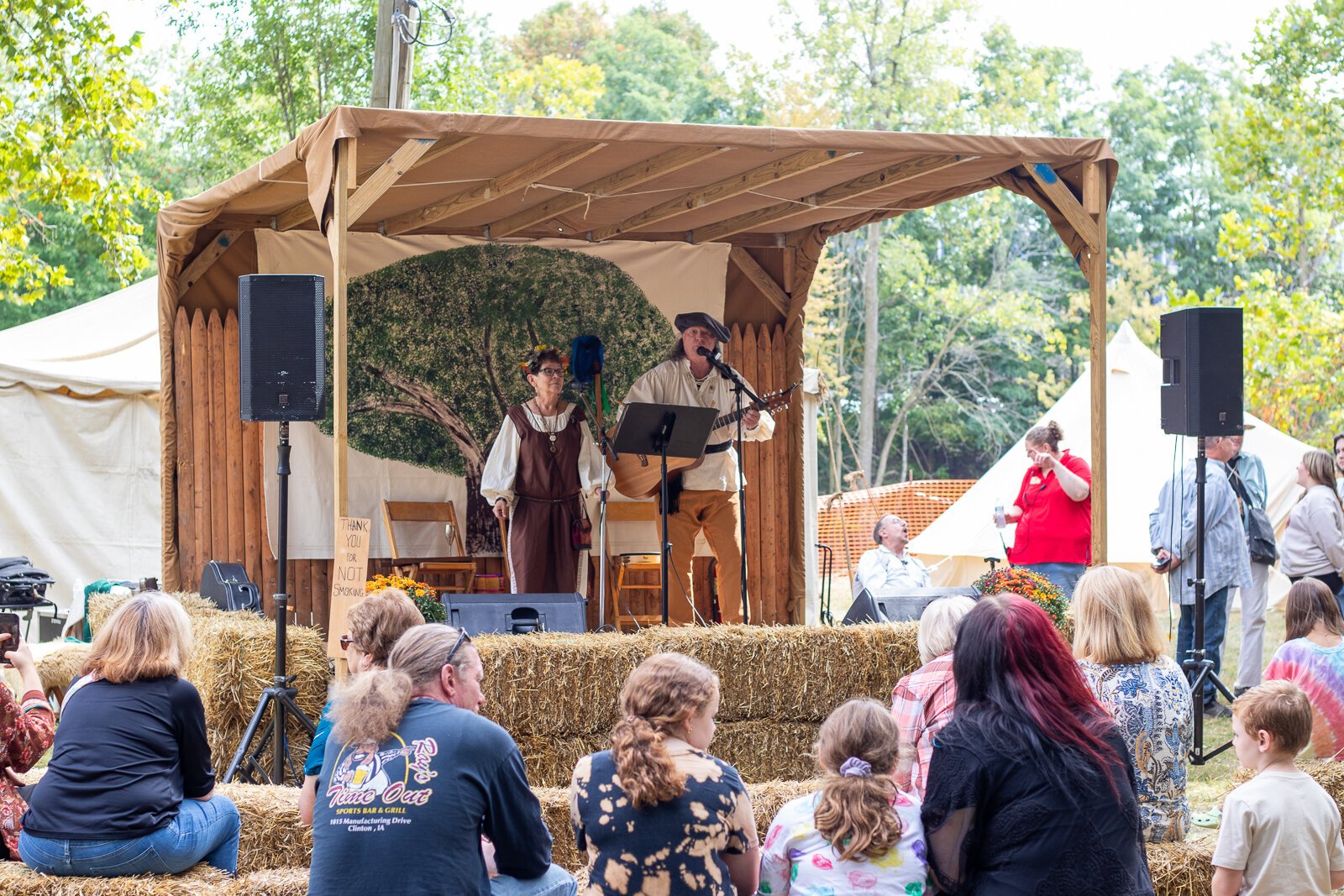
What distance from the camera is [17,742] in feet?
12.3

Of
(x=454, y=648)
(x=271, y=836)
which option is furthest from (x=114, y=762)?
(x=454, y=648)

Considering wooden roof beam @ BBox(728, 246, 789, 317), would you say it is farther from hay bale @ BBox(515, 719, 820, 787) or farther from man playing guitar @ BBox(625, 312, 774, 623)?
hay bale @ BBox(515, 719, 820, 787)

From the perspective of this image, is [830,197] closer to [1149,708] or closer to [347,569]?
[347,569]

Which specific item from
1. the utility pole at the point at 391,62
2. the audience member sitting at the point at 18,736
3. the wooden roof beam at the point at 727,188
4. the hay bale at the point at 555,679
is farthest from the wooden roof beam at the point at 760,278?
the audience member sitting at the point at 18,736

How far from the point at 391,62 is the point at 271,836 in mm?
7528

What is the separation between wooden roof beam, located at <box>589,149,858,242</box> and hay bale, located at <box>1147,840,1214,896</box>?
10.4 feet

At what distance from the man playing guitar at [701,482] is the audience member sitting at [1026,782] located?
4547 mm

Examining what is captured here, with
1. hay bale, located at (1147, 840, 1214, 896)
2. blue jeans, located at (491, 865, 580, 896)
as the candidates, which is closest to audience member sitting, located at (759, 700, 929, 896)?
blue jeans, located at (491, 865, 580, 896)

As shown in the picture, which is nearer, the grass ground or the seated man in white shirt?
the grass ground

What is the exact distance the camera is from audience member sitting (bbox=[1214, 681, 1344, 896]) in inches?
127

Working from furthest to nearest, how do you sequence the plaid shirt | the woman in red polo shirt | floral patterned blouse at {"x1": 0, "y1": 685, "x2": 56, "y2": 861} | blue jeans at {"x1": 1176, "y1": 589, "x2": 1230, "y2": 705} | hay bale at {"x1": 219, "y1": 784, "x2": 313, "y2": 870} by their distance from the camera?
the woman in red polo shirt
blue jeans at {"x1": 1176, "y1": 589, "x2": 1230, "y2": 705}
hay bale at {"x1": 219, "y1": 784, "x2": 313, "y2": 870}
floral patterned blouse at {"x1": 0, "y1": 685, "x2": 56, "y2": 861}
the plaid shirt

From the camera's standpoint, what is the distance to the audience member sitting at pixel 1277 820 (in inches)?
127

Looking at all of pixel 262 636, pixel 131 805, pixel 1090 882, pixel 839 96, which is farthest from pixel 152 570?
pixel 839 96

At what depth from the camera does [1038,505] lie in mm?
7262
